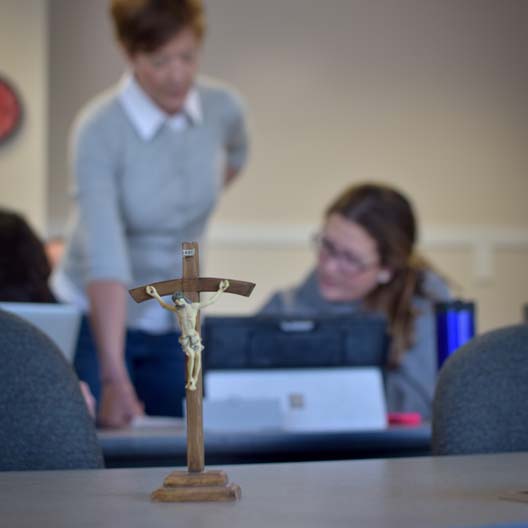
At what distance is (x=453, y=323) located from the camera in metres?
1.73

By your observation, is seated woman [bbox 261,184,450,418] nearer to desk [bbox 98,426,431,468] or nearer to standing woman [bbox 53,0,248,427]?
standing woman [bbox 53,0,248,427]

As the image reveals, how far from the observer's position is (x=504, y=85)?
5035mm

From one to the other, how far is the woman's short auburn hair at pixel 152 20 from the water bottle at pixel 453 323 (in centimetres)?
92

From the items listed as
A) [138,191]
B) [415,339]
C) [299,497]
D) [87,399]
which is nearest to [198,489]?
[299,497]

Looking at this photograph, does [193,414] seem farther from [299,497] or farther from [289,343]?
[289,343]

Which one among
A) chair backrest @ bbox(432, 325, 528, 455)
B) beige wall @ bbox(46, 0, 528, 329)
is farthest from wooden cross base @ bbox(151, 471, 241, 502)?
beige wall @ bbox(46, 0, 528, 329)

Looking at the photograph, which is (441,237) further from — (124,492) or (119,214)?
(124,492)

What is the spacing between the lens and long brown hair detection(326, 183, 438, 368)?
2.46 metres

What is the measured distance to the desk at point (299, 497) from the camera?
588mm

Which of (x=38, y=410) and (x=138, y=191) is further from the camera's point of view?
(x=138, y=191)

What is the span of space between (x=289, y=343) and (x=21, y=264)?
63cm

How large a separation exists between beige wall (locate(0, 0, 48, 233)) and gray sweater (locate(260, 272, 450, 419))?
1965mm

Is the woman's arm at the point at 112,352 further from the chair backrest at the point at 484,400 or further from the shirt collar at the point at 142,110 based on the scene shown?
the chair backrest at the point at 484,400

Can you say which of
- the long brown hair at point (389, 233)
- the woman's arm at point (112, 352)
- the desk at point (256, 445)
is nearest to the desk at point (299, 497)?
the desk at point (256, 445)
